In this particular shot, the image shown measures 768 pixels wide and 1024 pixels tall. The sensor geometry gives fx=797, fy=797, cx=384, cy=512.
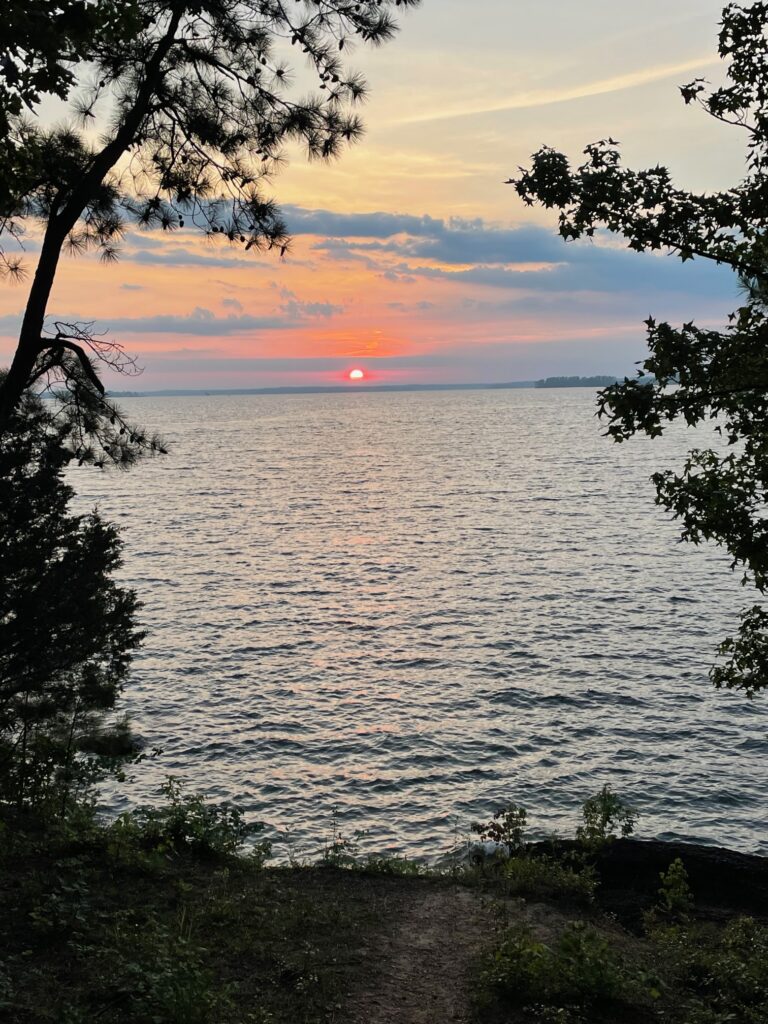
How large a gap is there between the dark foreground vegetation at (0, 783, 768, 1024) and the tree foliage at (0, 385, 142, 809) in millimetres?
1489

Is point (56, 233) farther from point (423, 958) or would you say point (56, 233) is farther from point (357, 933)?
point (423, 958)

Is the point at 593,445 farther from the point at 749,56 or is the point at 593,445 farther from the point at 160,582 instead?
the point at 749,56

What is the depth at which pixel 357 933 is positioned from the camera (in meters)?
10.4

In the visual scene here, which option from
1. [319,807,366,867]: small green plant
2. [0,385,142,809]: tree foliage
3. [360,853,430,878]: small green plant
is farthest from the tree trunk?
[360,853,430,878]: small green plant

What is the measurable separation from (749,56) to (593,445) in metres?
131

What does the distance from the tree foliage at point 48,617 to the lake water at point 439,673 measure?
21.2 ft

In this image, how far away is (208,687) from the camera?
2689 cm

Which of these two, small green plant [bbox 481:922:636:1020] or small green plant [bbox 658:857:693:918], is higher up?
small green plant [bbox 481:922:636:1020]

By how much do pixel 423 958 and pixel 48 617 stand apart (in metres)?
7.30

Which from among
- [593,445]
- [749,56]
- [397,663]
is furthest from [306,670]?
[593,445]

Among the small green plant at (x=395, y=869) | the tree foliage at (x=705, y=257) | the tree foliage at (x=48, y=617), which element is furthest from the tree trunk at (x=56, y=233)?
the small green plant at (x=395, y=869)

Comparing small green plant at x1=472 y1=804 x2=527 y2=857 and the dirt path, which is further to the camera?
small green plant at x1=472 y1=804 x2=527 y2=857

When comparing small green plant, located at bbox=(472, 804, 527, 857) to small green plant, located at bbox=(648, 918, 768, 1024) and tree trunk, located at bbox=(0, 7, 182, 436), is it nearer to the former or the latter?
small green plant, located at bbox=(648, 918, 768, 1024)

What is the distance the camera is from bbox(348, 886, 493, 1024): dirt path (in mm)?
8469
